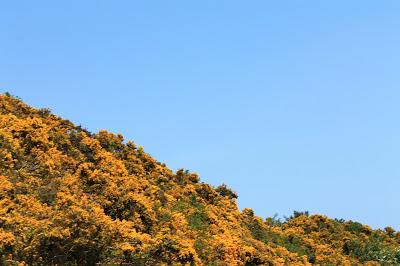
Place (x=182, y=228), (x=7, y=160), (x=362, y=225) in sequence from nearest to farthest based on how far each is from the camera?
(x=7, y=160)
(x=182, y=228)
(x=362, y=225)

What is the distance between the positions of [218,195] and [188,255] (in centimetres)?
1668

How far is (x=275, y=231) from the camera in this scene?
38625 millimetres

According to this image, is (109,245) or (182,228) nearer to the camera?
(109,245)

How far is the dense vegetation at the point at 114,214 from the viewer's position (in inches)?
674

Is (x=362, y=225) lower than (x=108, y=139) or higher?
higher

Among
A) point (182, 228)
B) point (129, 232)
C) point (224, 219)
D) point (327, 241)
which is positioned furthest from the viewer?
point (327, 241)

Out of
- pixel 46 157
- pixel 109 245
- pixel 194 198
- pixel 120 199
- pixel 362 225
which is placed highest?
pixel 362 225

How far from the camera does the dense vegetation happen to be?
1711 cm

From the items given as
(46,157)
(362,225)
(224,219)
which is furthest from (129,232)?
(362,225)

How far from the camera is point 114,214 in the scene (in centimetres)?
2284

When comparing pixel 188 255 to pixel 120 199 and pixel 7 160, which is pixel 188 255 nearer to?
pixel 120 199

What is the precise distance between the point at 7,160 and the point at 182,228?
832 cm

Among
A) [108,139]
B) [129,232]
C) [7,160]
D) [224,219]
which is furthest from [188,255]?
[108,139]

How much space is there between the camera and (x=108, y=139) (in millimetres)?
33688
